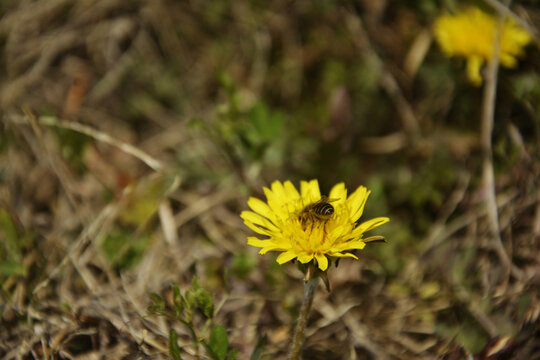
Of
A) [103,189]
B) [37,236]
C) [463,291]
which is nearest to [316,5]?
[103,189]

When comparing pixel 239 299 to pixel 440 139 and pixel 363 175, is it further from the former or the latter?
pixel 440 139

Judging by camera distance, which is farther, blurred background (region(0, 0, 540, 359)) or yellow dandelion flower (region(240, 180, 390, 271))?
blurred background (region(0, 0, 540, 359))

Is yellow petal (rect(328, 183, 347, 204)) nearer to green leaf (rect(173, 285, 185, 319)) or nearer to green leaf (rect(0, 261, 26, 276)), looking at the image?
green leaf (rect(173, 285, 185, 319))

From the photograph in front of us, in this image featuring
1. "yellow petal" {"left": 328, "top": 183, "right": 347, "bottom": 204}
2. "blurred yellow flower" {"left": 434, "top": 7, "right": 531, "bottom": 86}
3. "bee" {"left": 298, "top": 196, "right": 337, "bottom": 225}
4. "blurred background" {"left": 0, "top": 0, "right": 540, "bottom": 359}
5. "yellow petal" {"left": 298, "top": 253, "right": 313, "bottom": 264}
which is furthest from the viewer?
"blurred yellow flower" {"left": 434, "top": 7, "right": 531, "bottom": 86}

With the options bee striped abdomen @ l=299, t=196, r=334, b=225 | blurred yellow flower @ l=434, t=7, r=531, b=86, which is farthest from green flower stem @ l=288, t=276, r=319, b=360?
blurred yellow flower @ l=434, t=7, r=531, b=86

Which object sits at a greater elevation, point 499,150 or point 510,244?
point 499,150

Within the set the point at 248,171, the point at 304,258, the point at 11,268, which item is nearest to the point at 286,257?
the point at 304,258
